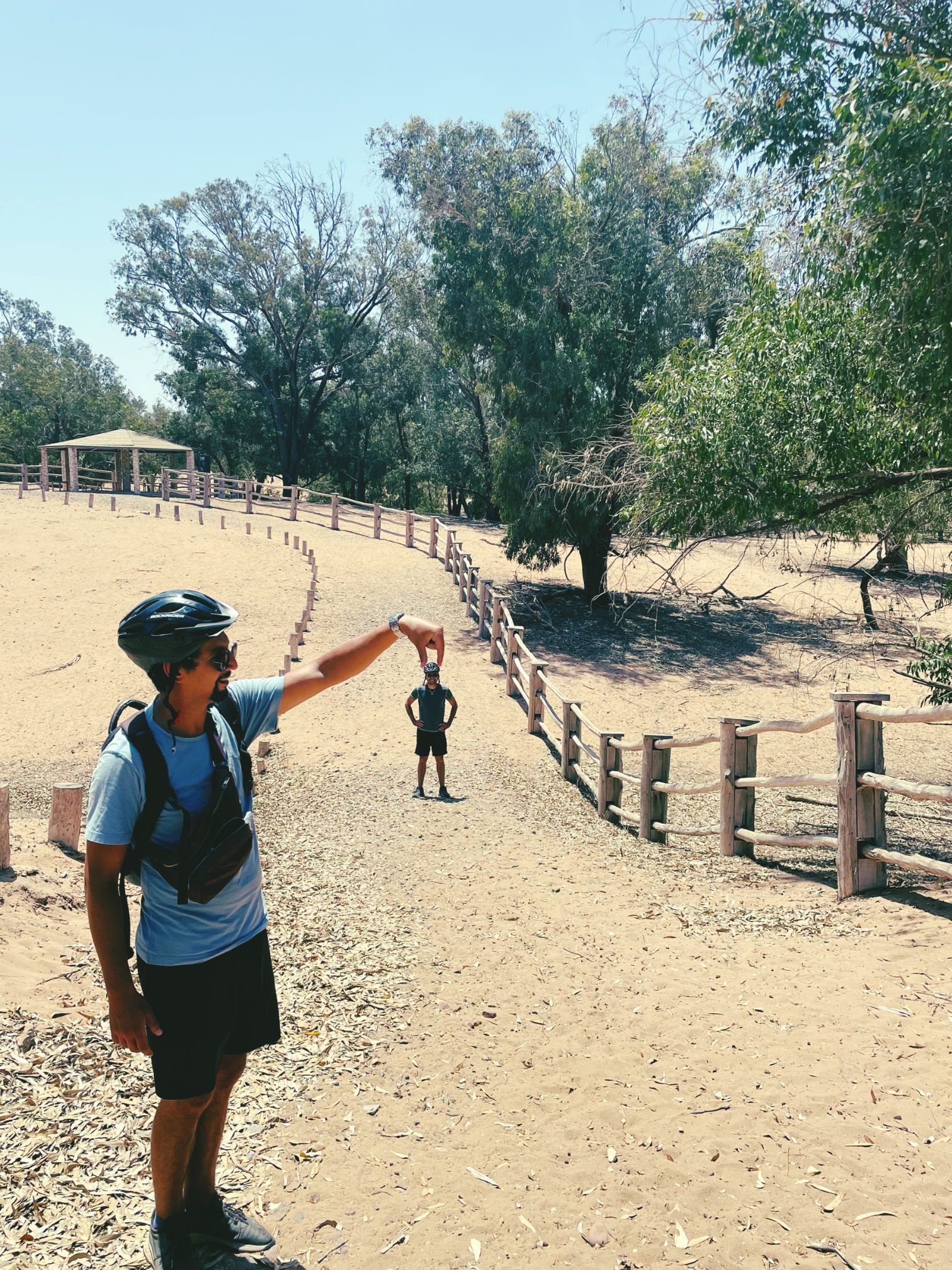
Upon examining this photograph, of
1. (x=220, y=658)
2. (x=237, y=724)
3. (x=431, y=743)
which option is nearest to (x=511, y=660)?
(x=431, y=743)

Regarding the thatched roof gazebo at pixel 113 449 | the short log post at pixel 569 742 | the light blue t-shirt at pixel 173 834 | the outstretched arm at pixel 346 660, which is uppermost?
the thatched roof gazebo at pixel 113 449

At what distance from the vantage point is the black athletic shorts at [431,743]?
9398mm

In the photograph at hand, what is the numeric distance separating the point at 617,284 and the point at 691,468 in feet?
38.7

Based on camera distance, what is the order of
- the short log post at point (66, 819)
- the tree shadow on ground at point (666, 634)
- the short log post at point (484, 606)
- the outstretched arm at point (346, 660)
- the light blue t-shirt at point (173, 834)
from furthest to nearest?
1. the tree shadow on ground at point (666, 634)
2. the short log post at point (484, 606)
3. the short log post at point (66, 819)
4. the outstretched arm at point (346, 660)
5. the light blue t-shirt at point (173, 834)

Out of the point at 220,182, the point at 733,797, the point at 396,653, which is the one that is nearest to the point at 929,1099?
the point at 733,797

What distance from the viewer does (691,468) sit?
28.3ft

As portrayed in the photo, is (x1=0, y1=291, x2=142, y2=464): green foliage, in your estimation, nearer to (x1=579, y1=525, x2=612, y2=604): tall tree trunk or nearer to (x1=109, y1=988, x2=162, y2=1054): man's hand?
(x1=579, y1=525, x2=612, y2=604): tall tree trunk

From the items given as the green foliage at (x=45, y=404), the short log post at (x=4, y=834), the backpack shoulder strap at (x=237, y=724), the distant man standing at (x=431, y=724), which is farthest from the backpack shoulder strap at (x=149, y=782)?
the green foliage at (x=45, y=404)

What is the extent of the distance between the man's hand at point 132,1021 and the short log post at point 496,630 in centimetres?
1274

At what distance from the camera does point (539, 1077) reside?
13.0 ft

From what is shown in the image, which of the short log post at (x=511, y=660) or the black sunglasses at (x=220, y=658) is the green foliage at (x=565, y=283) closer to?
the short log post at (x=511, y=660)

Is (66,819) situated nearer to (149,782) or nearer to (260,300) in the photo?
(149,782)

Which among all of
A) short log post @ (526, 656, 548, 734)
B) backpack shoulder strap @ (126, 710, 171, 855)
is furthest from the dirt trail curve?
short log post @ (526, 656, 548, 734)

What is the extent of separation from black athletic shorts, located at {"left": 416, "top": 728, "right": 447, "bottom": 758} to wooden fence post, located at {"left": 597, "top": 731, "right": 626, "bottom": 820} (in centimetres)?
164
